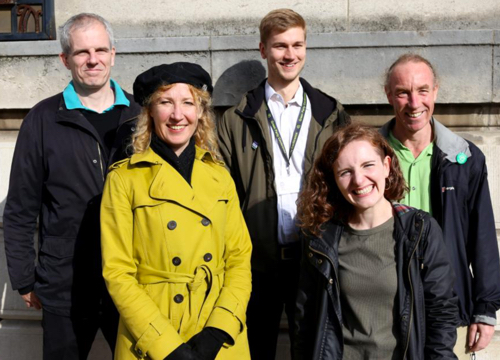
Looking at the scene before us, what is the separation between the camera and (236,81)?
14.8ft

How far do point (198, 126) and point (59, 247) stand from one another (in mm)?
1034

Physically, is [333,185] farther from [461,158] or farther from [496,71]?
[496,71]

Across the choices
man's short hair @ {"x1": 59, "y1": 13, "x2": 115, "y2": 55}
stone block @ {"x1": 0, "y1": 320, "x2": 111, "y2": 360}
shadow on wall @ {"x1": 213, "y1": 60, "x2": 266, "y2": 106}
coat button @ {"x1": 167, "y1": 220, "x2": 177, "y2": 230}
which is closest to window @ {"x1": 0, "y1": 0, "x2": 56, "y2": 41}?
man's short hair @ {"x1": 59, "y1": 13, "x2": 115, "y2": 55}

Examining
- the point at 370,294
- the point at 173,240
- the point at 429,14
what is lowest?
the point at 370,294

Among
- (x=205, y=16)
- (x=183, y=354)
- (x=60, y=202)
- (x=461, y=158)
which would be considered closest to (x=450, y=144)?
(x=461, y=158)

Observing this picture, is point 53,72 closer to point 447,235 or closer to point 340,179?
point 340,179

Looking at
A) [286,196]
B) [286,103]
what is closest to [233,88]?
[286,103]

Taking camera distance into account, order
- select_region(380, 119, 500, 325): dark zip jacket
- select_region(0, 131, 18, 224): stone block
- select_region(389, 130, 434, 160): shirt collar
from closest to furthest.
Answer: select_region(380, 119, 500, 325): dark zip jacket, select_region(389, 130, 434, 160): shirt collar, select_region(0, 131, 18, 224): stone block

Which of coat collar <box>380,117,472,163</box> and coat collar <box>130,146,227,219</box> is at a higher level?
coat collar <box>380,117,472,163</box>

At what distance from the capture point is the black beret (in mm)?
3283

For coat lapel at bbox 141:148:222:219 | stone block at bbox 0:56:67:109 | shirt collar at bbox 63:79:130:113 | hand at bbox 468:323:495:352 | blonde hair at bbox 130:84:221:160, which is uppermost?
stone block at bbox 0:56:67:109

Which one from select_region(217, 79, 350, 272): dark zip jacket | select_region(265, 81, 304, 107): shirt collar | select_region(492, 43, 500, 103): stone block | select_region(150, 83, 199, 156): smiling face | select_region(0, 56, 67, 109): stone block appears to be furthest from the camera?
select_region(0, 56, 67, 109): stone block

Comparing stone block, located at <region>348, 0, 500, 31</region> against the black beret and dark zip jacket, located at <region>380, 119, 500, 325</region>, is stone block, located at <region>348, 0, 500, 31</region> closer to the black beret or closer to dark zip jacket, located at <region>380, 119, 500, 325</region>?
dark zip jacket, located at <region>380, 119, 500, 325</region>

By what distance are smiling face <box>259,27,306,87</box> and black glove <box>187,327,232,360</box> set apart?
1557 millimetres
